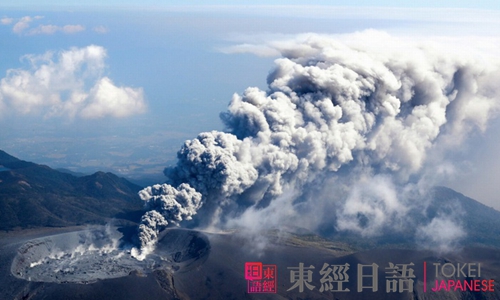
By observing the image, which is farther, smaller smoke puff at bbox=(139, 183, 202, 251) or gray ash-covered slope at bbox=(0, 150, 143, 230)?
gray ash-covered slope at bbox=(0, 150, 143, 230)

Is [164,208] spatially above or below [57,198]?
below

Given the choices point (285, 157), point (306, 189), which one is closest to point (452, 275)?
point (285, 157)

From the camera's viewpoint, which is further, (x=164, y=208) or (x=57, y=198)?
(x=57, y=198)

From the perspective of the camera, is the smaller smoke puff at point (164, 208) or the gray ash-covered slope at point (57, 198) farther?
the gray ash-covered slope at point (57, 198)
